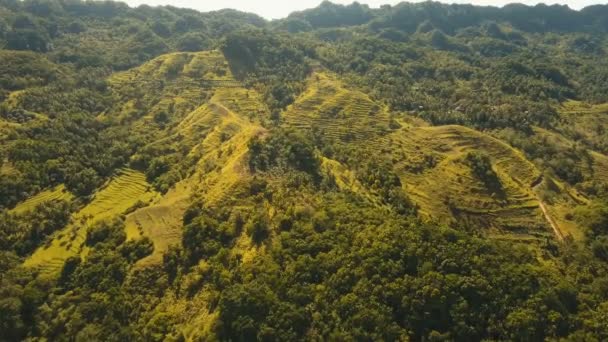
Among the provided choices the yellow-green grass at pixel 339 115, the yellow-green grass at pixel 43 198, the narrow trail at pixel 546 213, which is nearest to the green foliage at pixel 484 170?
the narrow trail at pixel 546 213

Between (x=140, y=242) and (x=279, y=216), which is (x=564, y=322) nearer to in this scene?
(x=279, y=216)

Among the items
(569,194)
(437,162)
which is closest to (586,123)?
(569,194)

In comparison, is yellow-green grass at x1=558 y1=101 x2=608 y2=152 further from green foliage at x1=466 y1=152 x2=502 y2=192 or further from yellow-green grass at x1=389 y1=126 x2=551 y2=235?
green foliage at x1=466 y1=152 x2=502 y2=192

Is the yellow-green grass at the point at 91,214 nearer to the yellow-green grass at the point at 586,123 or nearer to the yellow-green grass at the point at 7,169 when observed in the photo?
the yellow-green grass at the point at 7,169

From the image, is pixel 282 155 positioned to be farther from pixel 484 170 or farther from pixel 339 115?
pixel 484 170

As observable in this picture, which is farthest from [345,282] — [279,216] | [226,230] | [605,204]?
[605,204]

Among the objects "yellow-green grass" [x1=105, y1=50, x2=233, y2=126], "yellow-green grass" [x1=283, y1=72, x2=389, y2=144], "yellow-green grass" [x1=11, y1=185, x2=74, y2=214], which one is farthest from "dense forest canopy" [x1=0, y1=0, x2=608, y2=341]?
"yellow-green grass" [x1=105, y1=50, x2=233, y2=126]
